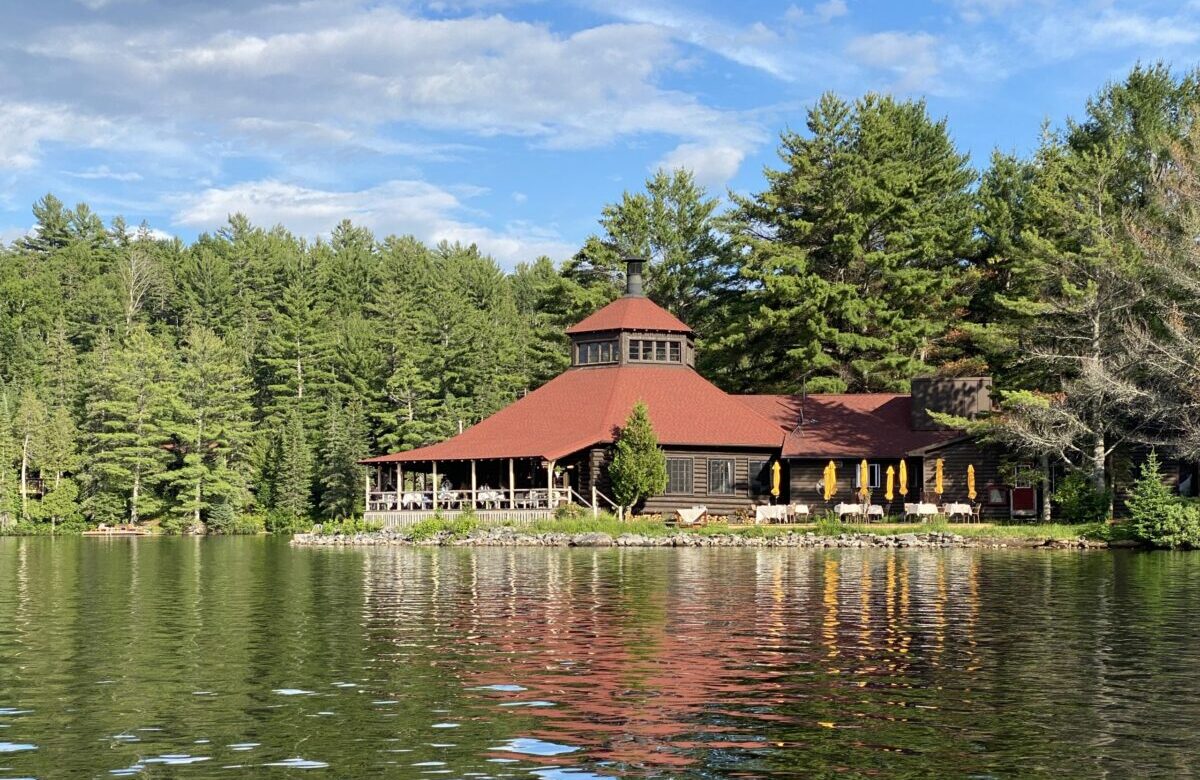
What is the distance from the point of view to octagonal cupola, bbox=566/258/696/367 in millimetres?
59844

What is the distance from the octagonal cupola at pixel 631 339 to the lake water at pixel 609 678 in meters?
29.5

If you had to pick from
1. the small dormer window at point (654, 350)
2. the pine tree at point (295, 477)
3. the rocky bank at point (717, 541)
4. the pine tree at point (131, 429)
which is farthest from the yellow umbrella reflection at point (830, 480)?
the pine tree at point (131, 429)

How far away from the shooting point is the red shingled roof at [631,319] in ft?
196

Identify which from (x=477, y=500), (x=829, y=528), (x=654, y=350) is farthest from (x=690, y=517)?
(x=654, y=350)

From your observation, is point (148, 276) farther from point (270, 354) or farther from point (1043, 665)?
point (1043, 665)

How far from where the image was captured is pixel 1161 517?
4091cm

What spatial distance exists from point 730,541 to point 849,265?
2399 centimetres

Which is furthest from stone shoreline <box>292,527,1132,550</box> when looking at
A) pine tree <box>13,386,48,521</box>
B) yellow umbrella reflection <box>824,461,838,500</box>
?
pine tree <box>13,386,48,521</box>

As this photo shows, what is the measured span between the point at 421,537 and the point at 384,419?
2669cm

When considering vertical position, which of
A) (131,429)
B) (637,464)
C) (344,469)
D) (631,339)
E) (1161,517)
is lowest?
(1161,517)

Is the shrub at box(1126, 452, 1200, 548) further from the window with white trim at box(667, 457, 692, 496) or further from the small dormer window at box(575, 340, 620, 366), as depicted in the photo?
the small dormer window at box(575, 340, 620, 366)

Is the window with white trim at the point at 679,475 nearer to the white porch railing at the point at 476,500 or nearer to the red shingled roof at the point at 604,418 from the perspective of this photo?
the red shingled roof at the point at 604,418

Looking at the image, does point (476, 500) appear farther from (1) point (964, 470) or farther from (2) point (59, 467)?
(2) point (59, 467)

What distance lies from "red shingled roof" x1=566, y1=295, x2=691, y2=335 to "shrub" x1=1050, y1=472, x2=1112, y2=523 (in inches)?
752
